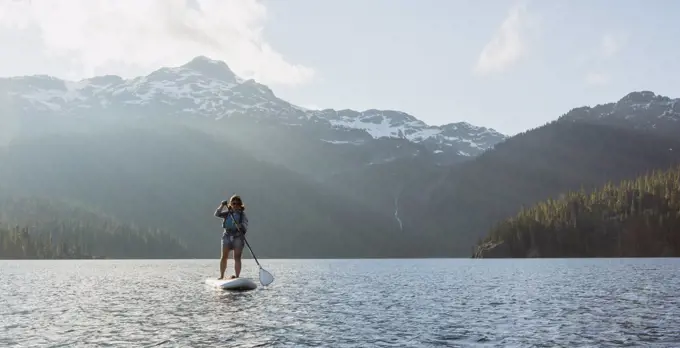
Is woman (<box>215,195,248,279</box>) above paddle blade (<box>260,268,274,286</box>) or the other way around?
above

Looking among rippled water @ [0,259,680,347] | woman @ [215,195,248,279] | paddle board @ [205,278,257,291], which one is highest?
woman @ [215,195,248,279]

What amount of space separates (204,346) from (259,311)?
40.7 feet

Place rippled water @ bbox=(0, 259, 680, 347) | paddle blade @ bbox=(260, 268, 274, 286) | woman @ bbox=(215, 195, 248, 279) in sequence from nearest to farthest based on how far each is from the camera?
rippled water @ bbox=(0, 259, 680, 347)
woman @ bbox=(215, 195, 248, 279)
paddle blade @ bbox=(260, 268, 274, 286)

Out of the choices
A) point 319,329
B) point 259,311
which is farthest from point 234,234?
point 319,329

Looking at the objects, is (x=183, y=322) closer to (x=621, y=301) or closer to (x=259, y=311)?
(x=259, y=311)

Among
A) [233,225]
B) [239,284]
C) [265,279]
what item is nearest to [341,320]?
[239,284]

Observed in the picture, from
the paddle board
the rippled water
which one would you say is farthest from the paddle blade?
the rippled water

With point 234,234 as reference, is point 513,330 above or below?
below

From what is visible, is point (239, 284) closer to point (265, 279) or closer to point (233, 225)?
point (233, 225)

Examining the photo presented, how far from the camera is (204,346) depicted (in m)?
26.8

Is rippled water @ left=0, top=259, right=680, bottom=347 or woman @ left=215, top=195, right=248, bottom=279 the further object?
woman @ left=215, top=195, right=248, bottom=279

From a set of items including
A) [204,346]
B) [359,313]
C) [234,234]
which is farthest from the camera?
[234,234]

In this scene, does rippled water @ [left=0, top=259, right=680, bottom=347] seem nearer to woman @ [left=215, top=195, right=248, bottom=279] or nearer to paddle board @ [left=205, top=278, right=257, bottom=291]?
paddle board @ [left=205, top=278, right=257, bottom=291]

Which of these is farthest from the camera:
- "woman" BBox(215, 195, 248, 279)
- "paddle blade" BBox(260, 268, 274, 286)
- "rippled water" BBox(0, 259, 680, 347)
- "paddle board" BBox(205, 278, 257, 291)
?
"paddle blade" BBox(260, 268, 274, 286)
